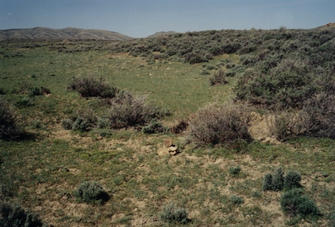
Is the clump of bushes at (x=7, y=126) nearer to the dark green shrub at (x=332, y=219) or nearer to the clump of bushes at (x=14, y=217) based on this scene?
the clump of bushes at (x=14, y=217)

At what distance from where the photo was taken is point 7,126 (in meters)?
8.64

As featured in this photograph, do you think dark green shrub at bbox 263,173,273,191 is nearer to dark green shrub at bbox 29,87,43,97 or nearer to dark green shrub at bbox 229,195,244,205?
dark green shrub at bbox 229,195,244,205

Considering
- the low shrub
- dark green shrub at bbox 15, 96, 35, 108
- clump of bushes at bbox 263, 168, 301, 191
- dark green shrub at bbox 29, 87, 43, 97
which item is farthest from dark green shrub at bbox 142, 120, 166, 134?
dark green shrub at bbox 29, 87, 43, 97

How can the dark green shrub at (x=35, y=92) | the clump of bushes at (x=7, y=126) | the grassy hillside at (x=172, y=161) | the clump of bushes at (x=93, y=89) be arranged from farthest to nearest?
the clump of bushes at (x=93, y=89) → the dark green shrub at (x=35, y=92) → the clump of bushes at (x=7, y=126) → the grassy hillside at (x=172, y=161)

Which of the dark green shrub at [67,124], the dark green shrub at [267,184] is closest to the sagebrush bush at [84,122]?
the dark green shrub at [67,124]

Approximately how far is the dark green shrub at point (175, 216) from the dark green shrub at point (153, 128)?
490 centimetres

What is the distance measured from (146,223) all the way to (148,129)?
4.99 metres

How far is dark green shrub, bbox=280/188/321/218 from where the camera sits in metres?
4.55

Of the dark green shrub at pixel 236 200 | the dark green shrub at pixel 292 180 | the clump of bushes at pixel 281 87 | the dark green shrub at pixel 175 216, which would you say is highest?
the clump of bushes at pixel 281 87

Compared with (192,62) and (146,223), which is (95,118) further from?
(192,62)

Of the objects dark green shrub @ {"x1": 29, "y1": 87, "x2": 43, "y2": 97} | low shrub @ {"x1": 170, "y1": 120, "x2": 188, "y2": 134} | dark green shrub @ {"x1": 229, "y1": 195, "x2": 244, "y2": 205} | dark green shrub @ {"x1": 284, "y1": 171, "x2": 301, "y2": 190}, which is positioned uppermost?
dark green shrub @ {"x1": 29, "y1": 87, "x2": 43, "y2": 97}

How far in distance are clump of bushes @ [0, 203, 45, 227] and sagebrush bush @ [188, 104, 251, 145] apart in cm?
541

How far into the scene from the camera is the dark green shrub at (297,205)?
14.9ft

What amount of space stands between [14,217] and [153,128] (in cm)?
604
